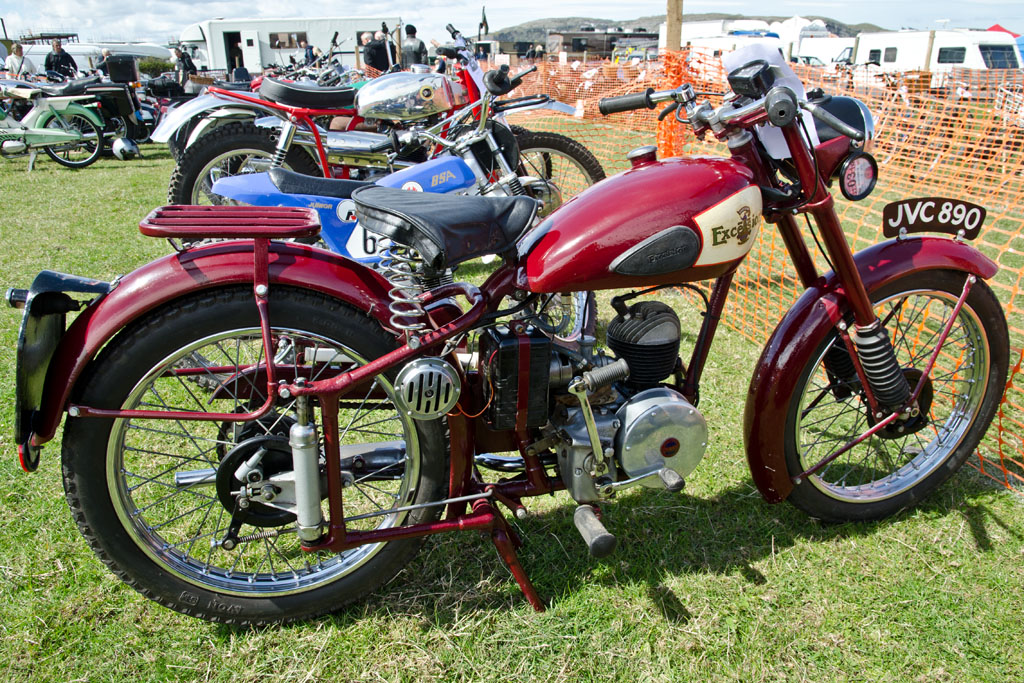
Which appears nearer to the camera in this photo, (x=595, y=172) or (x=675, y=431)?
(x=675, y=431)

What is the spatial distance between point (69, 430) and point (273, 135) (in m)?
4.01

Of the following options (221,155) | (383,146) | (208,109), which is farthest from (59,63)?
(383,146)

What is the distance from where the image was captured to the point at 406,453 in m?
1.98

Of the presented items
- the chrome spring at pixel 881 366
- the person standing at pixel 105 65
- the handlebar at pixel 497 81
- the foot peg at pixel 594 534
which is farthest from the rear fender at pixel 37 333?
the person standing at pixel 105 65

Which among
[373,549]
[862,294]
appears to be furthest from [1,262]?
[862,294]

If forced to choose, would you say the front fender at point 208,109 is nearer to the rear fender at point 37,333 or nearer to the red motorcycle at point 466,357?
the red motorcycle at point 466,357

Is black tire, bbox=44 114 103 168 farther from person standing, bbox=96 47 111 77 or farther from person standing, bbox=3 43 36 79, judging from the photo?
person standing, bbox=3 43 36 79

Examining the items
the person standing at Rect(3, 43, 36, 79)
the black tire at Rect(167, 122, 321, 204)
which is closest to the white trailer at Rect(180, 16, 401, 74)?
the person standing at Rect(3, 43, 36, 79)

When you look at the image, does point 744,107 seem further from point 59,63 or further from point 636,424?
point 59,63

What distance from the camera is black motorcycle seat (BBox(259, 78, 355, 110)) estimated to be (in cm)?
503

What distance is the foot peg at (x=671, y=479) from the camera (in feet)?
6.75

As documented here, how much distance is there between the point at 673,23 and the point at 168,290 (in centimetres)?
503

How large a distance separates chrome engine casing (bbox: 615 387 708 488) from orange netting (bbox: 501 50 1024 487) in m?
1.34

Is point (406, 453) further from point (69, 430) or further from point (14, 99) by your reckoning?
point (14, 99)
